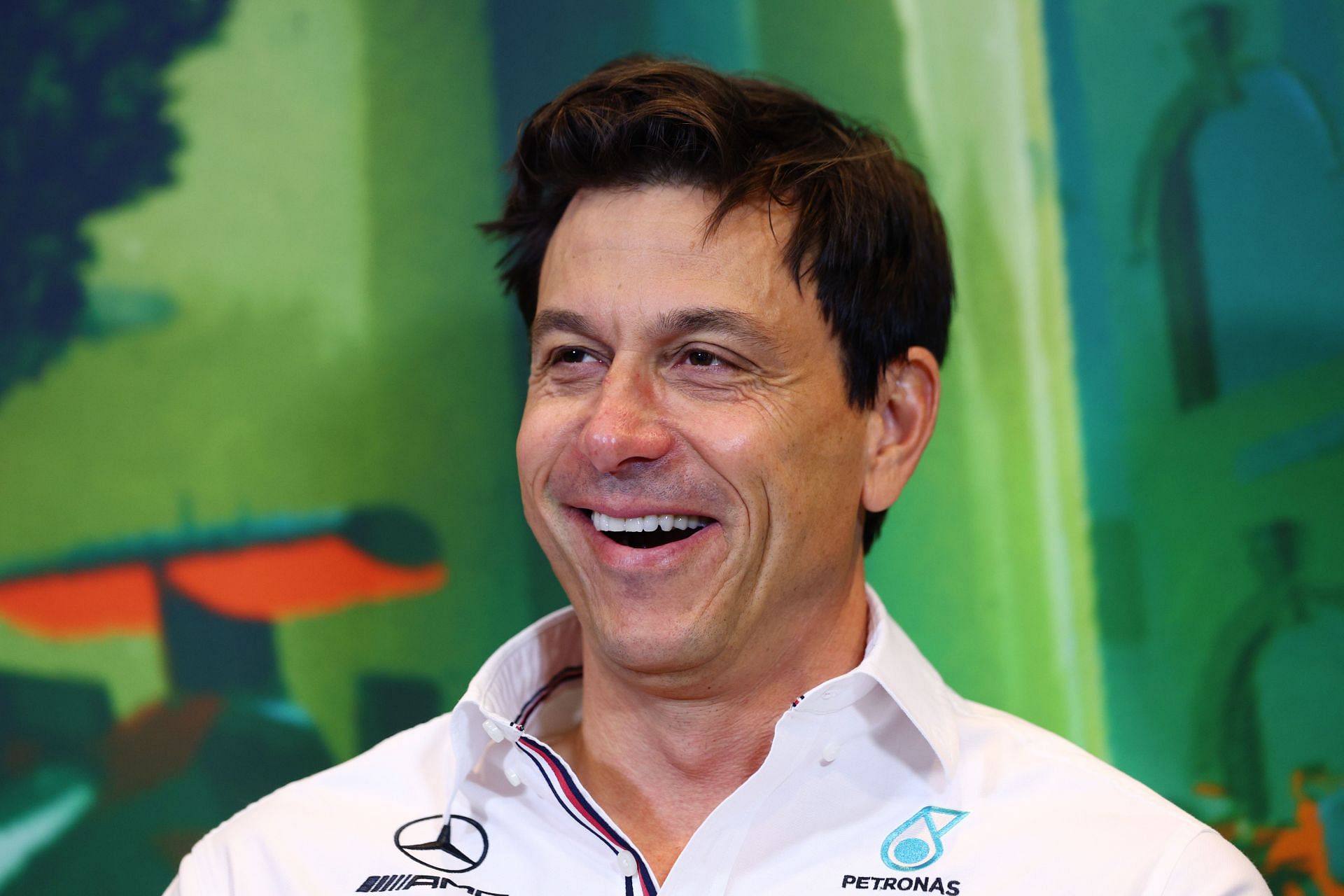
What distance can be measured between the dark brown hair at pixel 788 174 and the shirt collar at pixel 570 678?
28 centimetres

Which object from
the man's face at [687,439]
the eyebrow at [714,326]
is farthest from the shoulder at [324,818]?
the eyebrow at [714,326]

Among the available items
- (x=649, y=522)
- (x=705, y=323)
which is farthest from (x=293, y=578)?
(x=705, y=323)

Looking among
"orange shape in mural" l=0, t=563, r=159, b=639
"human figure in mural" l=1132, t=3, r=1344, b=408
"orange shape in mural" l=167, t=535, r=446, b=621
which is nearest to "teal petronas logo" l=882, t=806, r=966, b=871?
"human figure in mural" l=1132, t=3, r=1344, b=408

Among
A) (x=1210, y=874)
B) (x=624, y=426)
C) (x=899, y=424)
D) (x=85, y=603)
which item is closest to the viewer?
(x=1210, y=874)

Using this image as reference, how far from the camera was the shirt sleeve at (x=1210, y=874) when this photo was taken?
4.16 ft

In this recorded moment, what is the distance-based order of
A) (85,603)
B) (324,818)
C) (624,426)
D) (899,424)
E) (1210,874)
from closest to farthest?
1. (1210,874)
2. (624,426)
3. (324,818)
4. (899,424)
5. (85,603)

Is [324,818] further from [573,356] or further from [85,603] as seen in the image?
[85,603]

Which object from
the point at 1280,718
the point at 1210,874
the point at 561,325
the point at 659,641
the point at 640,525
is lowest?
the point at 1280,718

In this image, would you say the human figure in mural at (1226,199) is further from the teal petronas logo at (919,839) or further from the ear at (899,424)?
the teal petronas logo at (919,839)

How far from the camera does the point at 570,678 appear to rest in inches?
67.0

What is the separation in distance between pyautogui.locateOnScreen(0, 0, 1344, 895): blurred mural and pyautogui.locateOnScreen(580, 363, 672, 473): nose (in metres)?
0.69

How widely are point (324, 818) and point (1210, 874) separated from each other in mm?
958

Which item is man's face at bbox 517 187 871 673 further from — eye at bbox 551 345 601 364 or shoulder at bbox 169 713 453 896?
shoulder at bbox 169 713 453 896

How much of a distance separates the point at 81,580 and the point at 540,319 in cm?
99
